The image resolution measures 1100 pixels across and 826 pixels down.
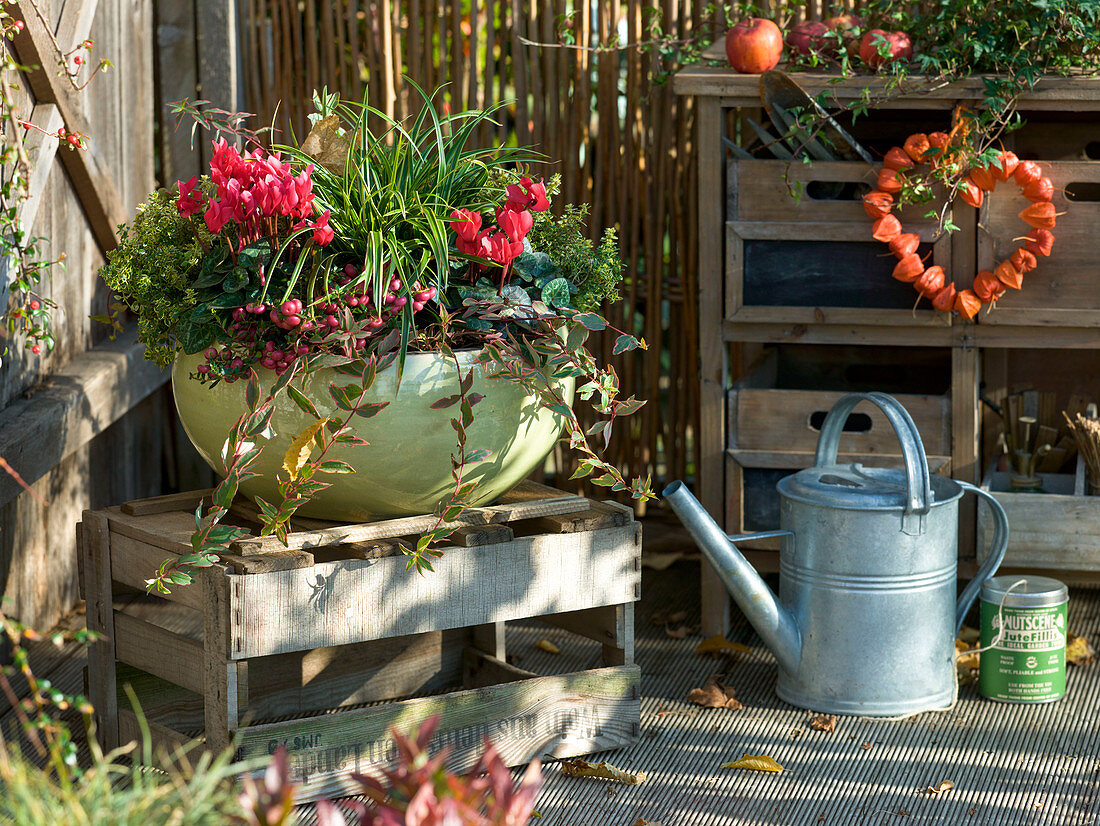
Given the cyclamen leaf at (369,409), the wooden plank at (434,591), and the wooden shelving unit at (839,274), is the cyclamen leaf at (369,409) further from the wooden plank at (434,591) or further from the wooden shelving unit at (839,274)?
the wooden shelving unit at (839,274)

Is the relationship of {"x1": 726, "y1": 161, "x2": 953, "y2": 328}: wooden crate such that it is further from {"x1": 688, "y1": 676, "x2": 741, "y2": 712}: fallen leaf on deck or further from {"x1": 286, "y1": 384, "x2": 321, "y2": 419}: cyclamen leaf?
{"x1": 286, "y1": 384, "x2": 321, "y2": 419}: cyclamen leaf

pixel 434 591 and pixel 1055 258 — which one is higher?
pixel 1055 258

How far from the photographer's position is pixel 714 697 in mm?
2684

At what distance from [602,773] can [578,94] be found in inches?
74.4

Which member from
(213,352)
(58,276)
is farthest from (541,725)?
(58,276)

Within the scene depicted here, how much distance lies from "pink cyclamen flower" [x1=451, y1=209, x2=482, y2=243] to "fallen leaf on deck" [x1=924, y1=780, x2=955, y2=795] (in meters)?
1.26

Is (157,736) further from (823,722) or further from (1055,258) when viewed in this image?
(1055,258)

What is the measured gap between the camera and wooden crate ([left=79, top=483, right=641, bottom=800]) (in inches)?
81.1

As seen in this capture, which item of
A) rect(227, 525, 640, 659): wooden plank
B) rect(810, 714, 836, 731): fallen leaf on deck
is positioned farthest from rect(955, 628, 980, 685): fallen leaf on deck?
rect(227, 525, 640, 659): wooden plank

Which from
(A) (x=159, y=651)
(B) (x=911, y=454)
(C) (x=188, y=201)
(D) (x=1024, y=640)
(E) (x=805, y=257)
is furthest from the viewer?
(E) (x=805, y=257)

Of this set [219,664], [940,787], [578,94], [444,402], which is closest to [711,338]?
[578,94]

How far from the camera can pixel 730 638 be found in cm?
308

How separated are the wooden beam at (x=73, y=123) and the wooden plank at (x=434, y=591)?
1339mm

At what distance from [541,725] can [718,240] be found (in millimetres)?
1183
